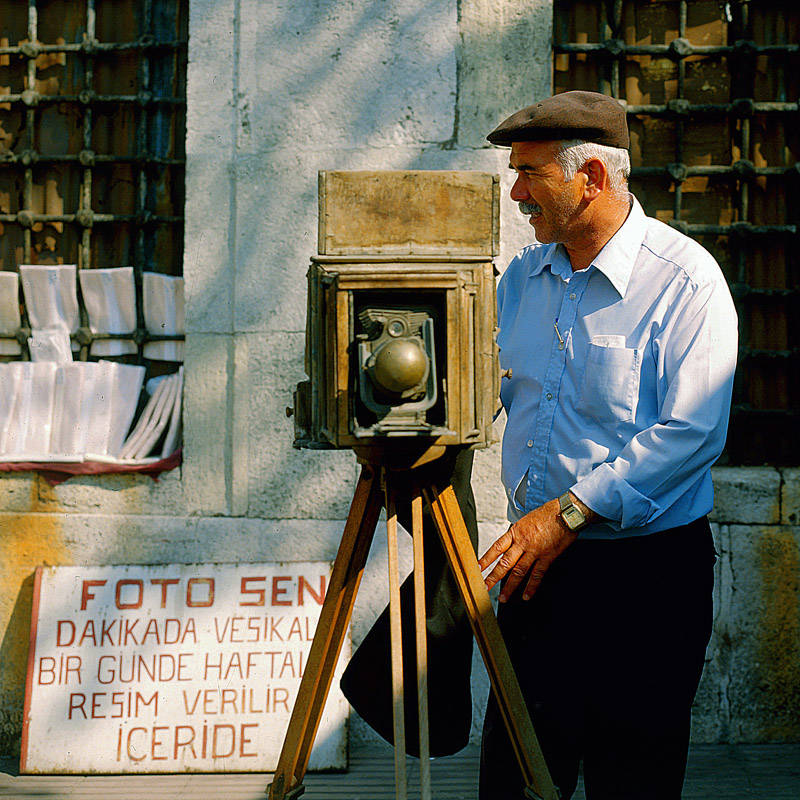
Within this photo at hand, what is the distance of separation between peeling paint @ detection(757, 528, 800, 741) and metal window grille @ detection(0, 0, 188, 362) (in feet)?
8.15

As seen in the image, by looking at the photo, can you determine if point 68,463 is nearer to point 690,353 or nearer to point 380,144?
point 380,144

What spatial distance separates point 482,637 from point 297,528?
5.29ft

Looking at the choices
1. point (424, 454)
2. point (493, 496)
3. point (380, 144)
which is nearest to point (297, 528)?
point (493, 496)

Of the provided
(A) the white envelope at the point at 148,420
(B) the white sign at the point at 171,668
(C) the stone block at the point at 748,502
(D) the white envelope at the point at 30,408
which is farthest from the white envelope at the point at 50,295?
(C) the stone block at the point at 748,502

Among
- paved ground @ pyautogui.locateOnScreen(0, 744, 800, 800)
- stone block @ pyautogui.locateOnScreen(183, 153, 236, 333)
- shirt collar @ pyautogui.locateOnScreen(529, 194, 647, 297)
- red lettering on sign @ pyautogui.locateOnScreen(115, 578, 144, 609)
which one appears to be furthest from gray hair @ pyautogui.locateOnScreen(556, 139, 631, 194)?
red lettering on sign @ pyautogui.locateOnScreen(115, 578, 144, 609)

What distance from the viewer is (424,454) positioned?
1921mm

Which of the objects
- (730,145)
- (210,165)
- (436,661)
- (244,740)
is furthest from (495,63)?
(244,740)

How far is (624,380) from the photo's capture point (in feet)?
6.86

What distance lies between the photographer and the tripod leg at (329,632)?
2.12 metres

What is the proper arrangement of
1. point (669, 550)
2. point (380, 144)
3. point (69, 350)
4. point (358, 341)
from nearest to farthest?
point (358, 341), point (669, 550), point (380, 144), point (69, 350)

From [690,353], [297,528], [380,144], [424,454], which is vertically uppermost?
[380,144]

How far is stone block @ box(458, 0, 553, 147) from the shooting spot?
138 inches

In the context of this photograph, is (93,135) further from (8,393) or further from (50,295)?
(8,393)

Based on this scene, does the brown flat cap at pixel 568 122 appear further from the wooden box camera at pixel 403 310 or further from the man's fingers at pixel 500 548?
the man's fingers at pixel 500 548
